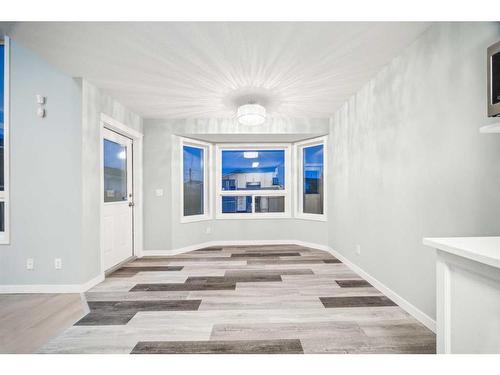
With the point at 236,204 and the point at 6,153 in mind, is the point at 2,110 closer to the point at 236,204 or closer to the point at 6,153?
the point at 6,153

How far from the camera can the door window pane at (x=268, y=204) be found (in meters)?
5.45

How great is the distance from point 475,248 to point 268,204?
14.2ft

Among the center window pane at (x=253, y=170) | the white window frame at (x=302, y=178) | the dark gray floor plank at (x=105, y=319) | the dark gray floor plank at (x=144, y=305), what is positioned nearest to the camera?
the dark gray floor plank at (x=105, y=319)

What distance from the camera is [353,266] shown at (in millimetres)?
3547

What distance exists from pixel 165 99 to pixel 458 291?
3.60 meters

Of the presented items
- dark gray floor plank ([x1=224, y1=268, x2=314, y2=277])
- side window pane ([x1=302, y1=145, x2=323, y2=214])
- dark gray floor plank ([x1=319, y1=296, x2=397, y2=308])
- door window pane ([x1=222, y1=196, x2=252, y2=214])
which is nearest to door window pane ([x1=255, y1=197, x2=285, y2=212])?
door window pane ([x1=222, y1=196, x2=252, y2=214])

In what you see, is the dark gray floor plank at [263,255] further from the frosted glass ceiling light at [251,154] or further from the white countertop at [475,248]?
the white countertop at [475,248]

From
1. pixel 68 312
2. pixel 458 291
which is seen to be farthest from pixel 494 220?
pixel 68 312

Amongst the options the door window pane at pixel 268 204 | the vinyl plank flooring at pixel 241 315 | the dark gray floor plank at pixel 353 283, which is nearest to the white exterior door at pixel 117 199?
the vinyl plank flooring at pixel 241 315

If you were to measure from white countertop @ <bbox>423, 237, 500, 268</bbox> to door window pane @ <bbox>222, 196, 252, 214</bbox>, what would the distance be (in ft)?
13.6

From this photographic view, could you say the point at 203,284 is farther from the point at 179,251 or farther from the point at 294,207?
the point at 294,207

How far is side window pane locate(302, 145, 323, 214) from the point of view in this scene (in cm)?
498

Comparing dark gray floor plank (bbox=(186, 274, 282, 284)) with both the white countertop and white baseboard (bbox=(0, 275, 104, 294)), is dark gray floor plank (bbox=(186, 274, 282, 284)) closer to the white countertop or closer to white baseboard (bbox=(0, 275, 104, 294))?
white baseboard (bbox=(0, 275, 104, 294))

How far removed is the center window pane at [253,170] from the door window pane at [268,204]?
0.76ft
